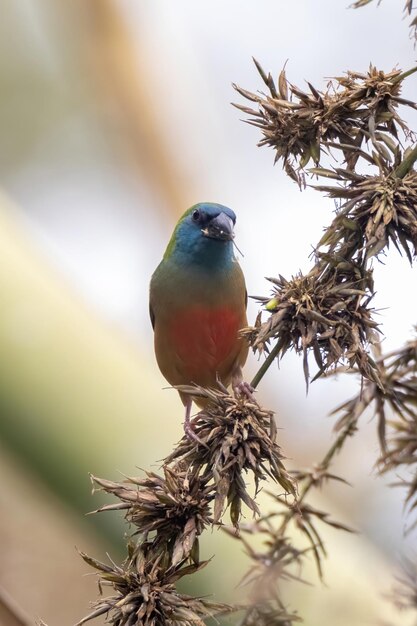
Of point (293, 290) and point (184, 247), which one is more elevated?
point (184, 247)

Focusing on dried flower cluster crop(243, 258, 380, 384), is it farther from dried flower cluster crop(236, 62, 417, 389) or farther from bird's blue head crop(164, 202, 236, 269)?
bird's blue head crop(164, 202, 236, 269)

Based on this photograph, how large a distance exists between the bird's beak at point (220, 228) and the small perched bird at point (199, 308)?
0.08 ft

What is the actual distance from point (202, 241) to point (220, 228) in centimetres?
26

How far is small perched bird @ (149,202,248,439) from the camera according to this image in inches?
115

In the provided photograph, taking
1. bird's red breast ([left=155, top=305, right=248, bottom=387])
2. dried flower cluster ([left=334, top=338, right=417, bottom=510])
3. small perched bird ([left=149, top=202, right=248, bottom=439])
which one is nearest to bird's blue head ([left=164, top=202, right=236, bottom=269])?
small perched bird ([left=149, top=202, right=248, bottom=439])

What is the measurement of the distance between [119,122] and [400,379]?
424cm

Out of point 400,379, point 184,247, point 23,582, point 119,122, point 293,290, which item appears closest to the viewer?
point 293,290

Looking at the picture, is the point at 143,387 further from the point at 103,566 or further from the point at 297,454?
the point at 103,566

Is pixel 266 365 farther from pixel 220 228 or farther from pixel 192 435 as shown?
pixel 220 228

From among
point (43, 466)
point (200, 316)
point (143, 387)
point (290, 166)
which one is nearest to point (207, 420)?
point (290, 166)

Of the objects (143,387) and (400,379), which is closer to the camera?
(400,379)

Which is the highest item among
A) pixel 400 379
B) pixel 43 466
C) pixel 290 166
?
pixel 290 166

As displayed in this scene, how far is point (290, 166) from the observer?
4.55ft

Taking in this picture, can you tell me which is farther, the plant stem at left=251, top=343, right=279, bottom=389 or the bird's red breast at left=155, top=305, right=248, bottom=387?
the bird's red breast at left=155, top=305, right=248, bottom=387
